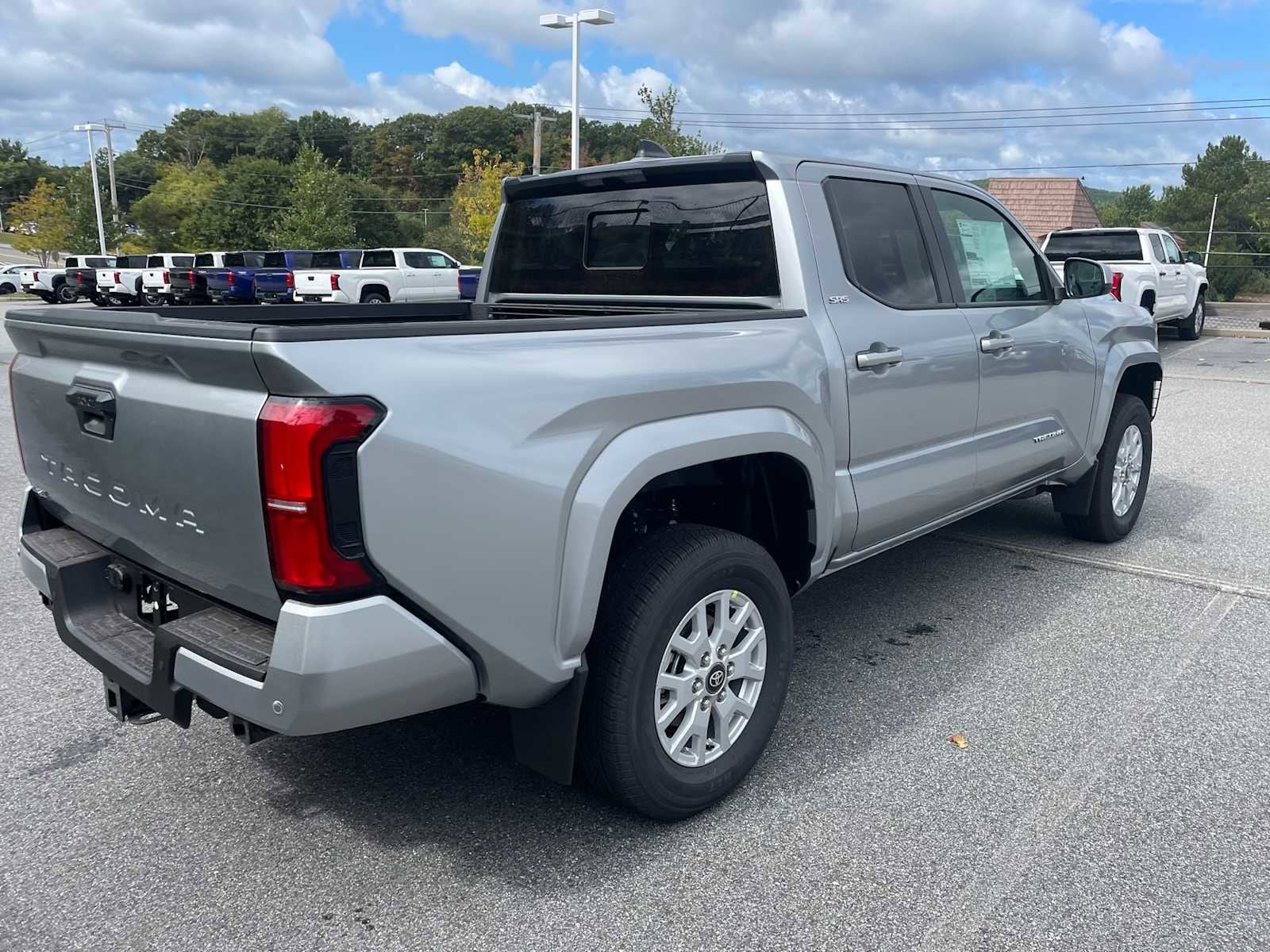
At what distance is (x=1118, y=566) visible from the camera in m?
5.39

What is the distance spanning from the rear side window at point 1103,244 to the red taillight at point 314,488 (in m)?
15.8

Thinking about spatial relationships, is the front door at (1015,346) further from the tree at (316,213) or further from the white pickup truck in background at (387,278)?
the tree at (316,213)

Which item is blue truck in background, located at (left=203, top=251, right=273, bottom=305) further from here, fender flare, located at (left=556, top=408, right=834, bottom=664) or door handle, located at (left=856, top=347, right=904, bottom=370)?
fender flare, located at (left=556, top=408, right=834, bottom=664)

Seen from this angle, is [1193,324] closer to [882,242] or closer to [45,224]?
[882,242]

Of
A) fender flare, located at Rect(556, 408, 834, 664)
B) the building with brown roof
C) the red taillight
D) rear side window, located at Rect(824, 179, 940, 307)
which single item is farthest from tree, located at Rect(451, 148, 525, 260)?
the red taillight

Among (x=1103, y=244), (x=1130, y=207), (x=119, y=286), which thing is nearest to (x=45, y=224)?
(x=119, y=286)

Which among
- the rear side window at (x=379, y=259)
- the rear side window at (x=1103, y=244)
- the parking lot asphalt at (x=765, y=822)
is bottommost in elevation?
the parking lot asphalt at (x=765, y=822)

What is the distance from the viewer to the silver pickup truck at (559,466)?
219 cm

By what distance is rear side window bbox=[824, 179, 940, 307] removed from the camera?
12.1 ft

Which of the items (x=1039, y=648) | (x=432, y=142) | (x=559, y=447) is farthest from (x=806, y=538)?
(x=432, y=142)

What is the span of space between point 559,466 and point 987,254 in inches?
115

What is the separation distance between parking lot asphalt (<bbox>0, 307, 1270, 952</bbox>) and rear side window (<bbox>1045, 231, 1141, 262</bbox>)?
12912mm

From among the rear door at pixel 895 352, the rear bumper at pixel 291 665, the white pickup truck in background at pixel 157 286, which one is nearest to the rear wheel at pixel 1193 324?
the rear door at pixel 895 352

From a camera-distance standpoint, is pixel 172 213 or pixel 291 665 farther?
pixel 172 213
